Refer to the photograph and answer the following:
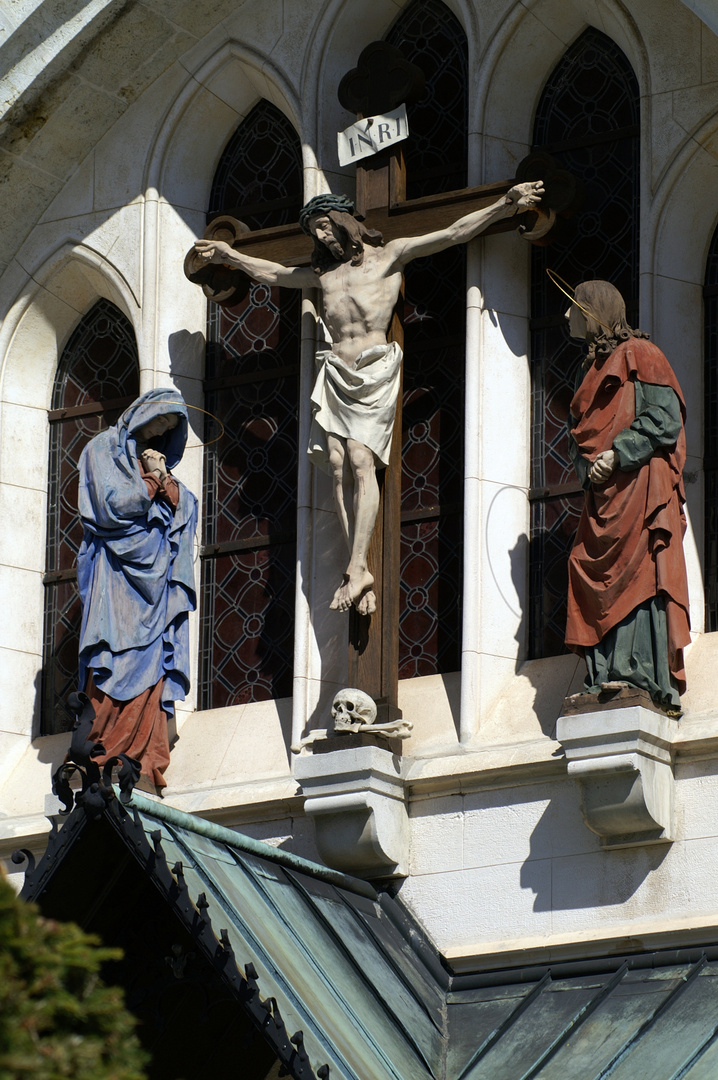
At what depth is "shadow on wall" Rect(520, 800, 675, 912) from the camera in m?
9.23

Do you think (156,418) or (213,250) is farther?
(213,250)

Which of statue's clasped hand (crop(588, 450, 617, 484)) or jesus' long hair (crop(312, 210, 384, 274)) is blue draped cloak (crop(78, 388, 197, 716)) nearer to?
jesus' long hair (crop(312, 210, 384, 274))

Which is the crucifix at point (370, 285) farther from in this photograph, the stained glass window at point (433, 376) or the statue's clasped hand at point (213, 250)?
the stained glass window at point (433, 376)

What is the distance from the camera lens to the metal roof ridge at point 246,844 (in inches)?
335

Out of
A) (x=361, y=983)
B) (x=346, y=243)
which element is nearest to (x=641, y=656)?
(x=361, y=983)

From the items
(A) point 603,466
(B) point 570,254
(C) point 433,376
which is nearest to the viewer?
(A) point 603,466

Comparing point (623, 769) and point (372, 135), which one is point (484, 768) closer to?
point (623, 769)

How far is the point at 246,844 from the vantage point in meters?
8.95

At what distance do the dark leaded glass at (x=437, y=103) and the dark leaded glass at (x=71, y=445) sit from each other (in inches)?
72.2

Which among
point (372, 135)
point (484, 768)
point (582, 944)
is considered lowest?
point (582, 944)

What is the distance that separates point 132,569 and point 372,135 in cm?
233

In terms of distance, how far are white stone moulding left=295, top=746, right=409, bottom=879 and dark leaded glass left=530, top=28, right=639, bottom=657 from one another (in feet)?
3.51

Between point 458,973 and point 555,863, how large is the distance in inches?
23.7

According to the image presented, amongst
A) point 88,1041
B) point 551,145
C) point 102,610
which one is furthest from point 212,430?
point 88,1041
